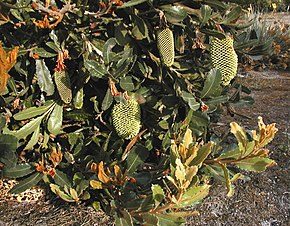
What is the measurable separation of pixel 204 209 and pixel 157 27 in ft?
2.31

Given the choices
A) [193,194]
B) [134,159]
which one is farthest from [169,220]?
[134,159]

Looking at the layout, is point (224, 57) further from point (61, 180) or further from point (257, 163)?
point (61, 180)

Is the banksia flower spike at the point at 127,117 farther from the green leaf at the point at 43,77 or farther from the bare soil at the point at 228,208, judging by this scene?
the bare soil at the point at 228,208

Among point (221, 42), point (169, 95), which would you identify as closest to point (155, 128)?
point (169, 95)

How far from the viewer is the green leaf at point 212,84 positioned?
3.83 ft

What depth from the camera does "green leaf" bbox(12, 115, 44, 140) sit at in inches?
49.8

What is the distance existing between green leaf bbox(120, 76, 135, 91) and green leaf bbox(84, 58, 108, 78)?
89 mm

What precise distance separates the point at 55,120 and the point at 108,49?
28cm

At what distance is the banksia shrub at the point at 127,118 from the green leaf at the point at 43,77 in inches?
8.0

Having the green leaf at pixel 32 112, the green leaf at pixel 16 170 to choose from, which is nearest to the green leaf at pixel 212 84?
the green leaf at pixel 32 112

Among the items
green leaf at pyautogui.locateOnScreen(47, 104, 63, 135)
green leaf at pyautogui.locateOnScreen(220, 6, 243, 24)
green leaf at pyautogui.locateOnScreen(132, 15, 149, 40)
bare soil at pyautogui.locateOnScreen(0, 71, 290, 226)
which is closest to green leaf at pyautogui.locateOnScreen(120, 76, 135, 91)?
green leaf at pyautogui.locateOnScreen(132, 15, 149, 40)

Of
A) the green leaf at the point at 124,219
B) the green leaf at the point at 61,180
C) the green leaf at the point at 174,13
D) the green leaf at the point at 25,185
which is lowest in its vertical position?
the green leaf at the point at 124,219

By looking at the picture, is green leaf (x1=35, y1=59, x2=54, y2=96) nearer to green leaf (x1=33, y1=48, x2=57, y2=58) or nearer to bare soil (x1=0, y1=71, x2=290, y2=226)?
green leaf (x1=33, y1=48, x2=57, y2=58)

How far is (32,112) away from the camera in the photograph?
1.25 m
